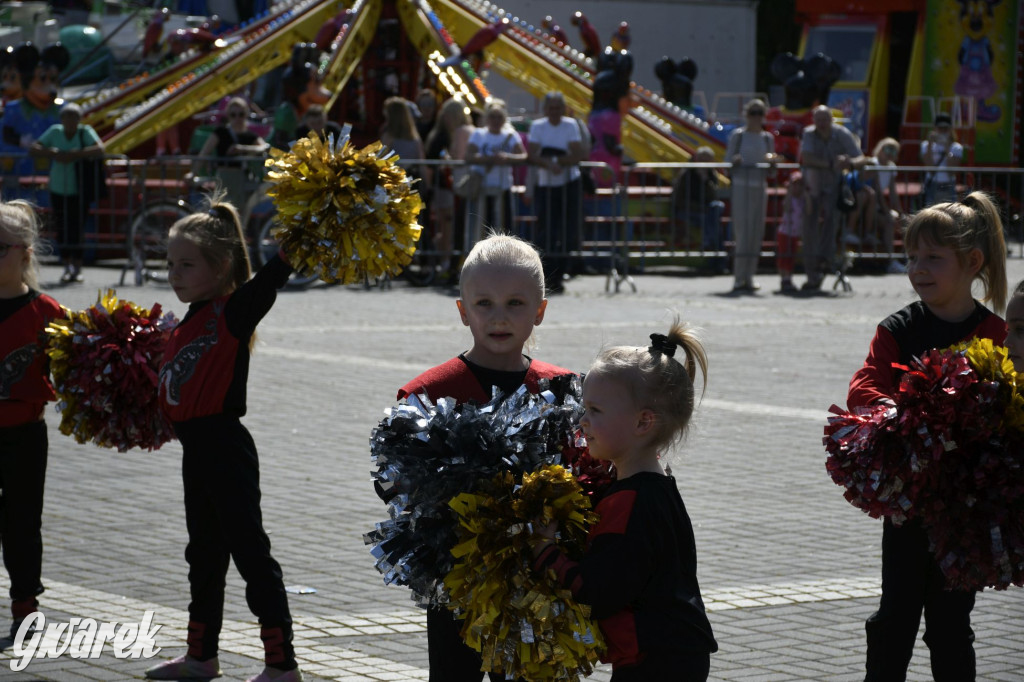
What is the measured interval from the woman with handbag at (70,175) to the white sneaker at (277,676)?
1304 cm

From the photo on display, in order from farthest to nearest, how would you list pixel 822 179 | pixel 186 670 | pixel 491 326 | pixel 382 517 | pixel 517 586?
pixel 822 179 → pixel 382 517 → pixel 186 670 → pixel 491 326 → pixel 517 586

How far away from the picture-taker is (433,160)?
17.1m

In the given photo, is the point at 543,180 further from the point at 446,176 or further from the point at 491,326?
the point at 491,326

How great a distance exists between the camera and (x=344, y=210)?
13.5ft

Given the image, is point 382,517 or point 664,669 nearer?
point 664,669

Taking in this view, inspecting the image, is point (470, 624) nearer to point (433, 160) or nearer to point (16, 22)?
point (433, 160)

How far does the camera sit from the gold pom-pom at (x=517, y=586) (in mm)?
3127

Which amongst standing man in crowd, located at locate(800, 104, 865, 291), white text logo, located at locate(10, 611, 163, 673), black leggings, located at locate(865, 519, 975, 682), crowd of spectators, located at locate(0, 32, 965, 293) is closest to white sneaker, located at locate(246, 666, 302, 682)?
white text logo, located at locate(10, 611, 163, 673)

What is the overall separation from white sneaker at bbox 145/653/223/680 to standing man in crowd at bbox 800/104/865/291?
1337cm

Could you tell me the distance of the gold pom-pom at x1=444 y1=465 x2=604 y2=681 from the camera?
10.3 ft

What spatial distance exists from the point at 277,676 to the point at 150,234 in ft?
43.7

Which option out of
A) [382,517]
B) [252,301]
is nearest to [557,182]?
[382,517]

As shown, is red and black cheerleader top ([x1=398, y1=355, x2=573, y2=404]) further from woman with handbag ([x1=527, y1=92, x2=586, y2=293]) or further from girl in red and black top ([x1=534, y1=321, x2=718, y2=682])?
woman with handbag ([x1=527, y1=92, x2=586, y2=293])

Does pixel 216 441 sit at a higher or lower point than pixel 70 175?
lower
